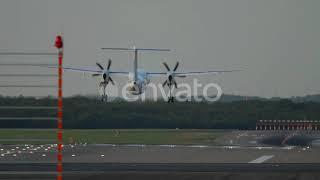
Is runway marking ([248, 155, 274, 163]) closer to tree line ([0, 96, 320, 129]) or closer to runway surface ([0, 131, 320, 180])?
runway surface ([0, 131, 320, 180])

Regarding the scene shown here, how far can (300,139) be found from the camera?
203 ft
